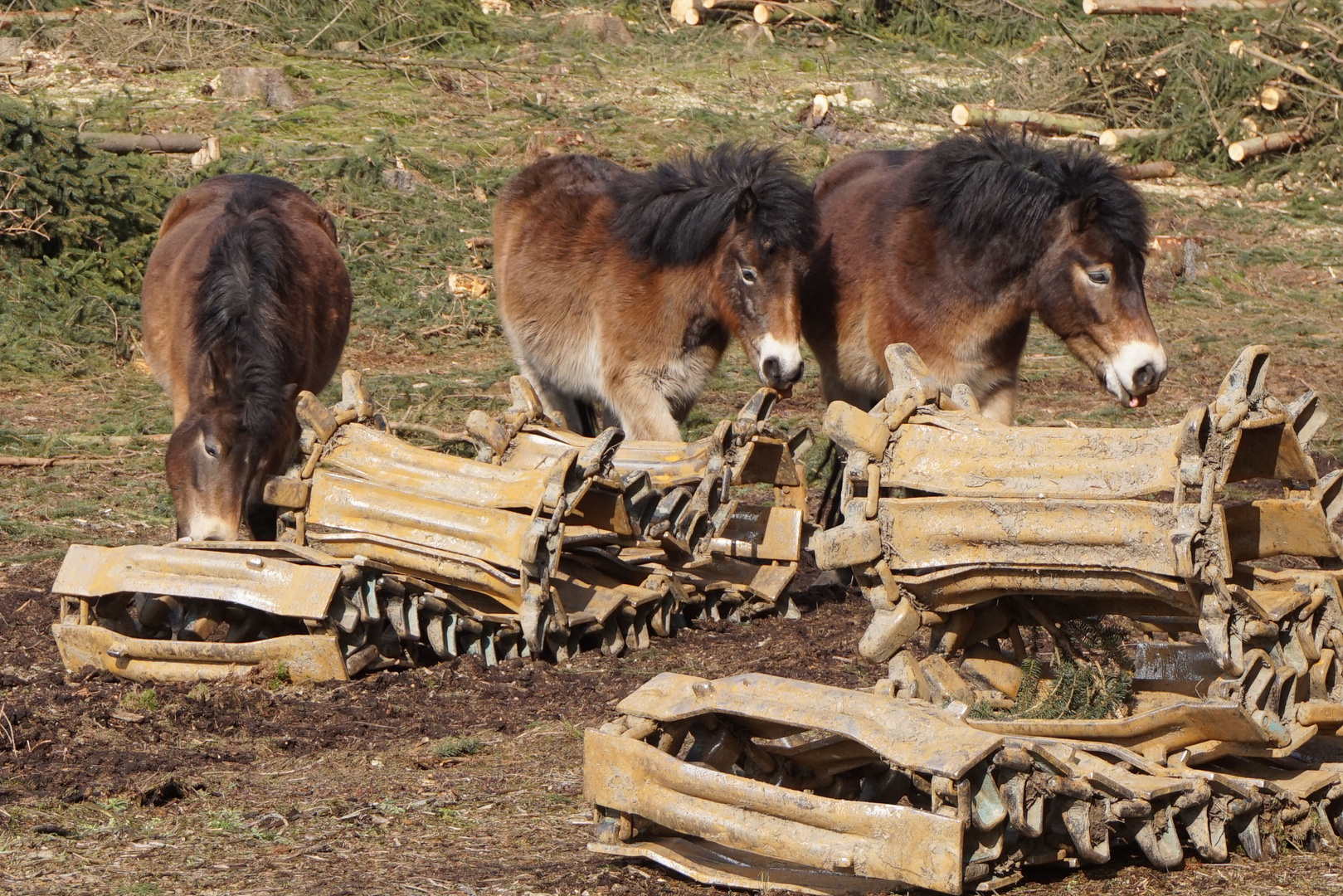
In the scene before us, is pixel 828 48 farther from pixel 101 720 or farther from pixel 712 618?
pixel 101 720

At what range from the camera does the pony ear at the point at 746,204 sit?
7.02m

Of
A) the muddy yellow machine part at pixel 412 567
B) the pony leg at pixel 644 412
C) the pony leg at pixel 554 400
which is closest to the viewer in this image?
the muddy yellow machine part at pixel 412 567

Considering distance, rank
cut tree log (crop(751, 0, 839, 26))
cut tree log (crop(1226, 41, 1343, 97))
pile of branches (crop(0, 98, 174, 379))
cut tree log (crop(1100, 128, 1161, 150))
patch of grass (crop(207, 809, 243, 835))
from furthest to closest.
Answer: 1. cut tree log (crop(751, 0, 839, 26))
2. cut tree log (crop(1100, 128, 1161, 150))
3. cut tree log (crop(1226, 41, 1343, 97))
4. pile of branches (crop(0, 98, 174, 379))
5. patch of grass (crop(207, 809, 243, 835))

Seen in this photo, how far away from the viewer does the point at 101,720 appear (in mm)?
4832

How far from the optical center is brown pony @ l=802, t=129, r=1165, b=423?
6250 millimetres

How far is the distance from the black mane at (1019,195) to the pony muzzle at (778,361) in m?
0.92

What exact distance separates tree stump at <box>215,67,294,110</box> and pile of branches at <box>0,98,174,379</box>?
9.62 ft

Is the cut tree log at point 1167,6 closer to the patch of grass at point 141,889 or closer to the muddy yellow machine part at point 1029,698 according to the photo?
the muddy yellow machine part at point 1029,698

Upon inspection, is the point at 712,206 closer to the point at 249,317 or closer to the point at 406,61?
the point at 249,317

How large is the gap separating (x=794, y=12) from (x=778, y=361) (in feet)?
41.7

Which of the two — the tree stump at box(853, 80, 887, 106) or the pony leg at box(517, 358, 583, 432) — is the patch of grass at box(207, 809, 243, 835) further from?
the tree stump at box(853, 80, 887, 106)

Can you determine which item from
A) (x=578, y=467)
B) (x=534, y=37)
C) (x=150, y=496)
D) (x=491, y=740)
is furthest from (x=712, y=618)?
(x=534, y=37)

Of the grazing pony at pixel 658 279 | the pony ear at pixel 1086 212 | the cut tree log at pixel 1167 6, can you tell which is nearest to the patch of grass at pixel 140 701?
the grazing pony at pixel 658 279

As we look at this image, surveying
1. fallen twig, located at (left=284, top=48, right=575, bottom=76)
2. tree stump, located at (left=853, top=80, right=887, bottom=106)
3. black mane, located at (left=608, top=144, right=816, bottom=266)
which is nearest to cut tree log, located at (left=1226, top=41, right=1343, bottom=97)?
tree stump, located at (left=853, top=80, right=887, bottom=106)
